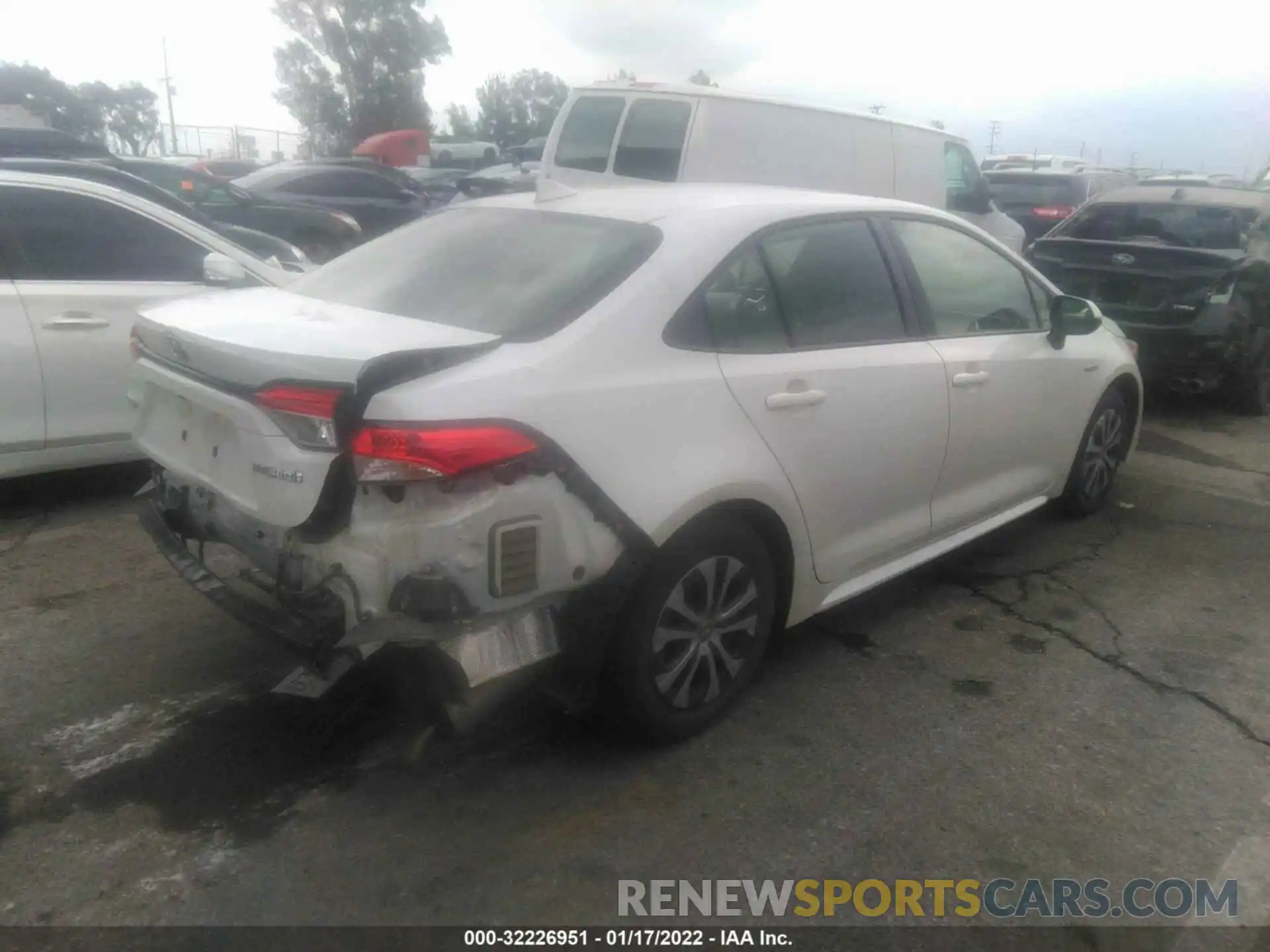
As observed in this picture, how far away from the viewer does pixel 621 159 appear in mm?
7441

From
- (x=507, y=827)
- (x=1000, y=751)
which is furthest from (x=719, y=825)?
(x=1000, y=751)

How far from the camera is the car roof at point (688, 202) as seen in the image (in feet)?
11.2

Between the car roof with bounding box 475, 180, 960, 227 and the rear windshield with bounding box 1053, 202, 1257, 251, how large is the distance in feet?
14.6

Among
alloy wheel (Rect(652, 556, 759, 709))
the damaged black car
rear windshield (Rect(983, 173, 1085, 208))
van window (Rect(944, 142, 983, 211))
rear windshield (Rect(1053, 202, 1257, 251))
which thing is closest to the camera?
alloy wheel (Rect(652, 556, 759, 709))

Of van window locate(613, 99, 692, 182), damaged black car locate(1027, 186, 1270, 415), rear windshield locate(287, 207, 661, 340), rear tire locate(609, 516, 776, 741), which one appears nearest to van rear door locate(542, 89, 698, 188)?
van window locate(613, 99, 692, 182)

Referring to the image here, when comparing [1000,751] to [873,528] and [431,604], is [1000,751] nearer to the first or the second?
[873,528]

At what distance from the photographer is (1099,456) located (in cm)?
527

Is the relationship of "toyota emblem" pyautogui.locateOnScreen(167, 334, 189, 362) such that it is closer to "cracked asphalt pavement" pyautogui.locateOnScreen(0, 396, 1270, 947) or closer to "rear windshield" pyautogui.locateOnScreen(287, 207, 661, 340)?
"rear windshield" pyautogui.locateOnScreen(287, 207, 661, 340)

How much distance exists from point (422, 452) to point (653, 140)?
532 cm

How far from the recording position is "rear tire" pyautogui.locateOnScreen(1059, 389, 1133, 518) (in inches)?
201

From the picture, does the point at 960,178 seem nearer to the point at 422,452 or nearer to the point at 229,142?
the point at 422,452

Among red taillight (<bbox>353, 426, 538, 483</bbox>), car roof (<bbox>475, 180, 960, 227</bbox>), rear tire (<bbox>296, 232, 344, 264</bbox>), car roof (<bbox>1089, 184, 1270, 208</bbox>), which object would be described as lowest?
rear tire (<bbox>296, 232, 344, 264</bbox>)

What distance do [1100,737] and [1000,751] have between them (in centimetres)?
37

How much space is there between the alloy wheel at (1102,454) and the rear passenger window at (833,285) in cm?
189
